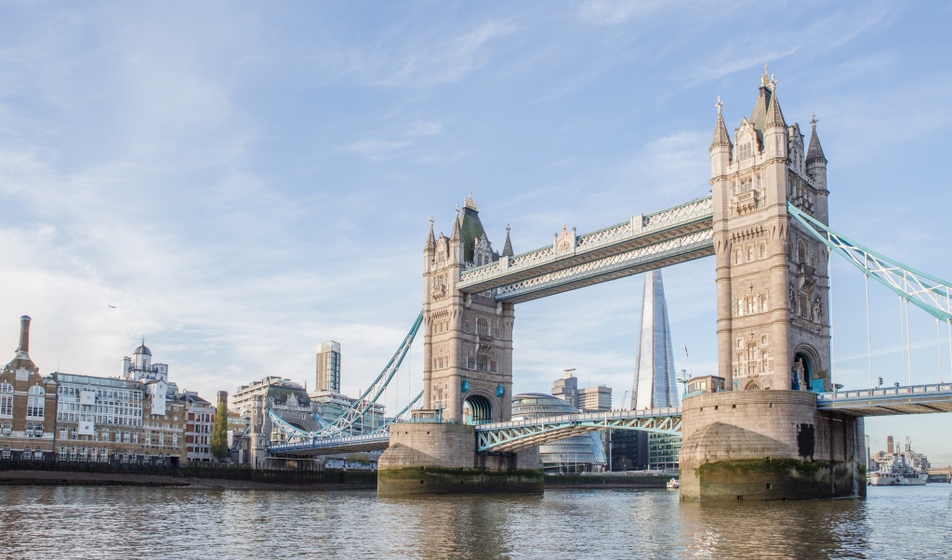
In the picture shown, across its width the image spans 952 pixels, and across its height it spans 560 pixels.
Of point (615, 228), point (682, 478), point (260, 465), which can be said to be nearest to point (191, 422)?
point (260, 465)

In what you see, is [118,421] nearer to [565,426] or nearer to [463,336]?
[463,336]

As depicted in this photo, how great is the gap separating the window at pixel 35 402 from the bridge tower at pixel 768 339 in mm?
73958

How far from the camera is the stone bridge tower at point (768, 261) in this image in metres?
60.3

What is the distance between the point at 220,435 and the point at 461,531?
9427cm

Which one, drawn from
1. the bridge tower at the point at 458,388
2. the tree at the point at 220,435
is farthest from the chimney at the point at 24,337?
the bridge tower at the point at 458,388

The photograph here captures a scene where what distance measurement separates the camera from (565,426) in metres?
75.6

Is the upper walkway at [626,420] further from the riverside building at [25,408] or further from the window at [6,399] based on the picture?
the window at [6,399]

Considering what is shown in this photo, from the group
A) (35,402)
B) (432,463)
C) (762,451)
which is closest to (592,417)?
(432,463)

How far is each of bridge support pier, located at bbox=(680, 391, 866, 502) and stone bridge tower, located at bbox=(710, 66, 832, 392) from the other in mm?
2873

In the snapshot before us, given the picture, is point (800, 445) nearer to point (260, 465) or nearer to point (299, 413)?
point (260, 465)

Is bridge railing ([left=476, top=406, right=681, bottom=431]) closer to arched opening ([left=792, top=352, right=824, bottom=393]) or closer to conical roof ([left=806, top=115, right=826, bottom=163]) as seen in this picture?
arched opening ([left=792, top=352, right=824, bottom=393])

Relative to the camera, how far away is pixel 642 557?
101ft

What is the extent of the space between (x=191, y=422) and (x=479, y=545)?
350 feet

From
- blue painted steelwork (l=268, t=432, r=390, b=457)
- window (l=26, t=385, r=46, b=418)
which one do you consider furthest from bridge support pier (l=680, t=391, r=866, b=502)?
window (l=26, t=385, r=46, b=418)
